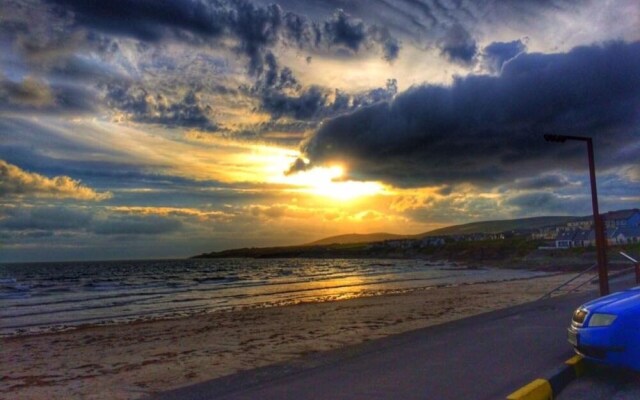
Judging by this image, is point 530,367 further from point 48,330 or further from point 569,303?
point 48,330

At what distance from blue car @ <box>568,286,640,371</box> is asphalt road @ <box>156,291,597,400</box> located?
78 cm

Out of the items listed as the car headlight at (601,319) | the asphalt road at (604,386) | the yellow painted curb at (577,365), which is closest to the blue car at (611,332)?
the car headlight at (601,319)

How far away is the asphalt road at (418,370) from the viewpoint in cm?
665

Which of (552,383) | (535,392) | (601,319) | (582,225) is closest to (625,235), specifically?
(582,225)

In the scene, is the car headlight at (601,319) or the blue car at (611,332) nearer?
the blue car at (611,332)

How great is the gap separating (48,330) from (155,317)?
4.57 m

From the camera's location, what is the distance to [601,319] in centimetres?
660

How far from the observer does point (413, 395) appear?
6359 mm

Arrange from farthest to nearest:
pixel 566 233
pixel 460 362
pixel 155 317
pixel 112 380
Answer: pixel 566 233 < pixel 155 317 < pixel 112 380 < pixel 460 362

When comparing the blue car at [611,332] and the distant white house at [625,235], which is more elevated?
the distant white house at [625,235]

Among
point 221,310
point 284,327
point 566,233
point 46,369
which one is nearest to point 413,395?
point 46,369

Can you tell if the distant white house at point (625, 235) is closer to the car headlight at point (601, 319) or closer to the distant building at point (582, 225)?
the distant building at point (582, 225)

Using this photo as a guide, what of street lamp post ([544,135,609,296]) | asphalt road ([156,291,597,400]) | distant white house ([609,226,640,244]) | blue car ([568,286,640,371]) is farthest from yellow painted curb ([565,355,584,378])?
distant white house ([609,226,640,244])

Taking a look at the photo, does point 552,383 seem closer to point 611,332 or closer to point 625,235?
point 611,332
